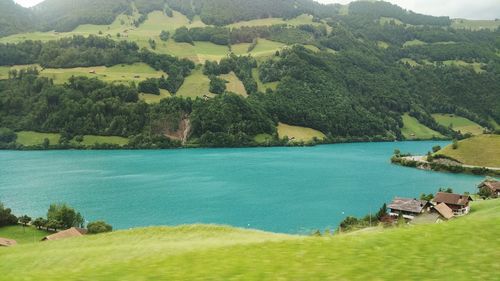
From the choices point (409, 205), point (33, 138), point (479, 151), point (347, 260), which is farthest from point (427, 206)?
point (33, 138)

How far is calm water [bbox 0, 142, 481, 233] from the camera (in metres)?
78.7

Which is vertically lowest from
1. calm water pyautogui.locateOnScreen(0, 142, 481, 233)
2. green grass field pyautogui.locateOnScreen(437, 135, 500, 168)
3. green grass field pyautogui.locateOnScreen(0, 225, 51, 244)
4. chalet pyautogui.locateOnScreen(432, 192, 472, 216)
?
green grass field pyautogui.locateOnScreen(0, 225, 51, 244)

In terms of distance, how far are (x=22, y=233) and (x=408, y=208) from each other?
189 ft

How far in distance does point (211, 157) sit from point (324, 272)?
5880 inches

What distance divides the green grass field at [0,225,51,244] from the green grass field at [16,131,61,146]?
126336 millimetres

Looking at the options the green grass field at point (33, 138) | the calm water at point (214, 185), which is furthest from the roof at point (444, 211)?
the green grass field at point (33, 138)

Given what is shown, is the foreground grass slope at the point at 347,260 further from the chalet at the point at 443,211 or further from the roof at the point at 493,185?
the roof at the point at 493,185

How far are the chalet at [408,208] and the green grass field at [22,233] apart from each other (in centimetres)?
5227

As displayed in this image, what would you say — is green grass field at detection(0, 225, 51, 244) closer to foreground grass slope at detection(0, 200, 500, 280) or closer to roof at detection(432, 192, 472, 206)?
foreground grass slope at detection(0, 200, 500, 280)

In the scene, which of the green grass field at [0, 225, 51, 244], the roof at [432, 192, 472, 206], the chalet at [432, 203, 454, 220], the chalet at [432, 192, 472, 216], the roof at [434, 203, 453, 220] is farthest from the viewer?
the roof at [432, 192, 472, 206]

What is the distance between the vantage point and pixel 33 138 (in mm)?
182875

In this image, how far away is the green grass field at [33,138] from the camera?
590 feet

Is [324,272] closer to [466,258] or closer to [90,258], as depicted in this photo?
[466,258]

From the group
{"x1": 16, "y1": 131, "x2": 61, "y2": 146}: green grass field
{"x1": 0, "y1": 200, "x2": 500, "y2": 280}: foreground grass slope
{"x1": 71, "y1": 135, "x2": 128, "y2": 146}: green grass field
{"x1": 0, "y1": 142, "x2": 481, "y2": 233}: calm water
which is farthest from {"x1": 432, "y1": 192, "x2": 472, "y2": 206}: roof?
{"x1": 16, "y1": 131, "x2": 61, "y2": 146}: green grass field
